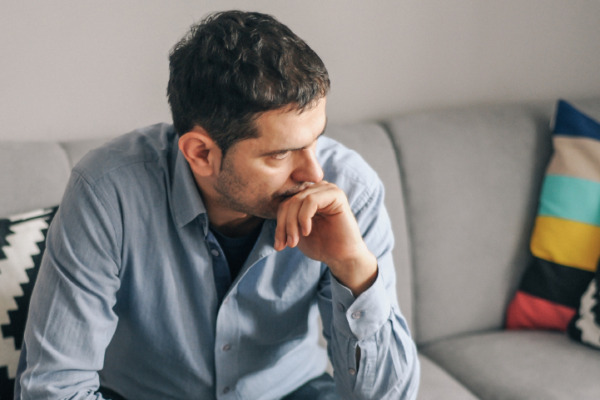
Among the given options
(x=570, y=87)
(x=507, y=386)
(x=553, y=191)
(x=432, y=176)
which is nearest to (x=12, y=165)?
(x=432, y=176)

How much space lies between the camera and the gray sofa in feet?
5.00

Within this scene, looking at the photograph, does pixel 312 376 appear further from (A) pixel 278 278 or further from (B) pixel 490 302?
(B) pixel 490 302

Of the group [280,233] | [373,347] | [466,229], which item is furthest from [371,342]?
[466,229]

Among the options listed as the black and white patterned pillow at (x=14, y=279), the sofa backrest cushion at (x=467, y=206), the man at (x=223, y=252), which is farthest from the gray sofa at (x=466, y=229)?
the man at (x=223, y=252)

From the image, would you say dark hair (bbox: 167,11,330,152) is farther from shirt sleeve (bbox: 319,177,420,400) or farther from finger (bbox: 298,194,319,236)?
shirt sleeve (bbox: 319,177,420,400)

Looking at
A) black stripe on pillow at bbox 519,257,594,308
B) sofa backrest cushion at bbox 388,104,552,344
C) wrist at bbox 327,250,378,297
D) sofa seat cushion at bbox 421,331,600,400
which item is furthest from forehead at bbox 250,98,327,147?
black stripe on pillow at bbox 519,257,594,308

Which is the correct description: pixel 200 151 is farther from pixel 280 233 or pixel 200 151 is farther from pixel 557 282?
pixel 557 282

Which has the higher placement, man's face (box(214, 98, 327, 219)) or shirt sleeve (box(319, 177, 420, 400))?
man's face (box(214, 98, 327, 219))

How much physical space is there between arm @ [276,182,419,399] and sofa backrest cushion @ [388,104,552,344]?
1.47ft

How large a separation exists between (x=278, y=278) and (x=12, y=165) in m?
0.62

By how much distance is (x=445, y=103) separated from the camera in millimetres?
1889

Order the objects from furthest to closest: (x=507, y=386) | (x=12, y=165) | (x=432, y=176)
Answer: (x=432, y=176), (x=507, y=386), (x=12, y=165)

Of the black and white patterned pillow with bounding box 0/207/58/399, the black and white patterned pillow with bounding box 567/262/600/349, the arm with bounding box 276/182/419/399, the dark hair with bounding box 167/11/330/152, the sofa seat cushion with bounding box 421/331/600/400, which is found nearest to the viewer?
the dark hair with bounding box 167/11/330/152

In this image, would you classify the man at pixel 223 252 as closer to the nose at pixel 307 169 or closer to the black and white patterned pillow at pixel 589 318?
the nose at pixel 307 169
